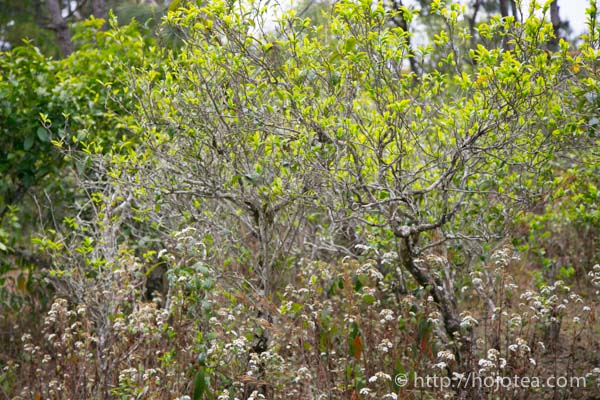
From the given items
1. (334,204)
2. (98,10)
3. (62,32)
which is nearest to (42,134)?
(334,204)

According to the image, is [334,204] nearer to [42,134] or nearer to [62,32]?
[42,134]

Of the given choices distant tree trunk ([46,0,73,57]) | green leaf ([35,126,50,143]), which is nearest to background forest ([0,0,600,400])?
green leaf ([35,126,50,143])

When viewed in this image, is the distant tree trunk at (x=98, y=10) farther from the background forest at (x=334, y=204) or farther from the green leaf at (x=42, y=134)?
the background forest at (x=334, y=204)

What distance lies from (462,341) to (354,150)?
131 cm

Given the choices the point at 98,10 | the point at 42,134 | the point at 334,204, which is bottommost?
the point at 334,204

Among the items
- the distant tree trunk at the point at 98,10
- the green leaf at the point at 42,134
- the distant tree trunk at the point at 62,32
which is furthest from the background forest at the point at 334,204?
the distant tree trunk at the point at 98,10

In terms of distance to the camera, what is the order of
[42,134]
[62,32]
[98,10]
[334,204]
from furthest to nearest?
[98,10]
[62,32]
[42,134]
[334,204]

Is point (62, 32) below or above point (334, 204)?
above

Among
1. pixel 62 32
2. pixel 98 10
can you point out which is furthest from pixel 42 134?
pixel 98 10

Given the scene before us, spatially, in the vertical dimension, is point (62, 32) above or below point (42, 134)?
above

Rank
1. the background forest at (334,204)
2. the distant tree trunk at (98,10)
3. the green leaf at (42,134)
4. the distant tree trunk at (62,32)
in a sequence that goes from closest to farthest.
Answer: the background forest at (334,204) → the green leaf at (42,134) → the distant tree trunk at (62,32) → the distant tree trunk at (98,10)

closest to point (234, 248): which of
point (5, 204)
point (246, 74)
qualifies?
point (246, 74)

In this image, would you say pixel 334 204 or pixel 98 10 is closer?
pixel 334 204

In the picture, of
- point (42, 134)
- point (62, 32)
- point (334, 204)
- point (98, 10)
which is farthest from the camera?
point (98, 10)
